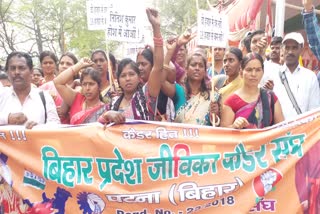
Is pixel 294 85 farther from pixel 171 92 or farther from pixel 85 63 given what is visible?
pixel 85 63

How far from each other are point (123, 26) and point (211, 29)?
874 mm

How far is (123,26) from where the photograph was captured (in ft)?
14.3

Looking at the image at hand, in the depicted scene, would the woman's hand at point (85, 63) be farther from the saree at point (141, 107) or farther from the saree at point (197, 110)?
the saree at point (197, 110)

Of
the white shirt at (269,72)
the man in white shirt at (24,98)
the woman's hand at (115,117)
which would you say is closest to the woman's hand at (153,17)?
the woman's hand at (115,117)

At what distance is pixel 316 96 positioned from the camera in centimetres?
445

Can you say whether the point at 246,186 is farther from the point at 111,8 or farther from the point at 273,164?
the point at 111,8

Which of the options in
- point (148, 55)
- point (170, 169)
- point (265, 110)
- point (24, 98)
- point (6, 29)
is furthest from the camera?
point (6, 29)

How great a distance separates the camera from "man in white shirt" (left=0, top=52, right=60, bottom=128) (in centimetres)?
390

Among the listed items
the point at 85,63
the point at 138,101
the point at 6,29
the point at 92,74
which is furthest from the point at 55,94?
the point at 6,29

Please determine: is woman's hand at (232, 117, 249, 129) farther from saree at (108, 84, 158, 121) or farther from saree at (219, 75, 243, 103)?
saree at (219, 75, 243, 103)

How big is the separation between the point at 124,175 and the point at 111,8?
71.0 inches

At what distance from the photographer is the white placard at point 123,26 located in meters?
4.35

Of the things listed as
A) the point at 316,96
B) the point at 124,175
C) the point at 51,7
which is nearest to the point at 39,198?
the point at 124,175

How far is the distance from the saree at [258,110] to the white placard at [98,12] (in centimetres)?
174
